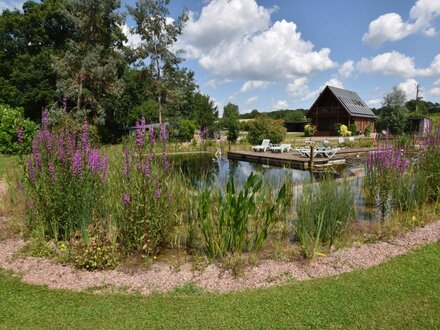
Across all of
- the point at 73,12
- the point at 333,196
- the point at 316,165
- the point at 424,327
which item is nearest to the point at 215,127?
the point at 73,12

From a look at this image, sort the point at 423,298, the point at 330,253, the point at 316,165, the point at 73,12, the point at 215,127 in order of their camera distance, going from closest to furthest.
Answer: the point at 423,298, the point at 330,253, the point at 316,165, the point at 73,12, the point at 215,127

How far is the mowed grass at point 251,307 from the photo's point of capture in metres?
2.62

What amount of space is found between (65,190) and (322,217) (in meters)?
3.16

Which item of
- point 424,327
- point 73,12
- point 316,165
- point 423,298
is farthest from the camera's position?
point 73,12

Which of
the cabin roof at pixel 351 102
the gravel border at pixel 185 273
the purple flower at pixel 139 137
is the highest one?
the cabin roof at pixel 351 102

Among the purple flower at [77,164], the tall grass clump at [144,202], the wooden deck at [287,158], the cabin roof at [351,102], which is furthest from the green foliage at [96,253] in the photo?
the cabin roof at [351,102]

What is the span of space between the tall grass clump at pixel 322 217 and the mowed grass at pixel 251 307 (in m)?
0.77

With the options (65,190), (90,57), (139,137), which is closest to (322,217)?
(139,137)

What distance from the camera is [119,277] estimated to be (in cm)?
343

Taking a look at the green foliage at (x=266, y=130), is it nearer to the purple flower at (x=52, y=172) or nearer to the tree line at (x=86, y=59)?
the tree line at (x=86, y=59)

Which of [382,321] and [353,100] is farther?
[353,100]

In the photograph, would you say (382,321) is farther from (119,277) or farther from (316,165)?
(316,165)

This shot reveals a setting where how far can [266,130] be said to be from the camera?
877 inches

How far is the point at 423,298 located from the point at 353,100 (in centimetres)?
3734
